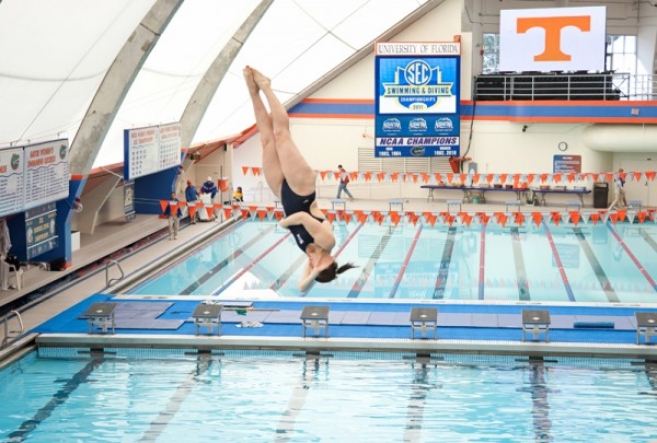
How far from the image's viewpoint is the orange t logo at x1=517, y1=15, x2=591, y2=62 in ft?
93.2

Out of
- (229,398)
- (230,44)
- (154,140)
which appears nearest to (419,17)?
(230,44)

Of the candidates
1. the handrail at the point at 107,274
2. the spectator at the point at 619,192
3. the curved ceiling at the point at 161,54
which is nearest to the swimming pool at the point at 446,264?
the handrail at the point at 107,274

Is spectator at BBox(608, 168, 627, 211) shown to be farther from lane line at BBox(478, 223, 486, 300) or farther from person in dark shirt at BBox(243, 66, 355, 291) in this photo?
person in dark shirt at BBox(243, 66, 355, 291)

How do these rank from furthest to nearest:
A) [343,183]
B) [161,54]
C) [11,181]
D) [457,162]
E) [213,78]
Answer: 1. [457,162]
2. [343,183]
3. [213,78]
4. [161,54]
5. [11,181]

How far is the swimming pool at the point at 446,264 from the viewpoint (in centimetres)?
1930

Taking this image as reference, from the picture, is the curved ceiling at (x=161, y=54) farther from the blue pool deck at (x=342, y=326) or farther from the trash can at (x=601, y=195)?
the trash can at (x=601, y=195)

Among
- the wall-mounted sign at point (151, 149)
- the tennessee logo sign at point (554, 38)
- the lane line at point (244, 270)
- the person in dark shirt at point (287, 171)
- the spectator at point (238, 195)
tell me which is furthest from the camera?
the spectator at point (238, 195)

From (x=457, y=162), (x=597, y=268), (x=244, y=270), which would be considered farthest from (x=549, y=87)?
(x=244, y=270)

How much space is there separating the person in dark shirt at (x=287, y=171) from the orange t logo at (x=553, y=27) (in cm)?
2173

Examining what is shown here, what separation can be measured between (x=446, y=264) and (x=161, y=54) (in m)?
7.12

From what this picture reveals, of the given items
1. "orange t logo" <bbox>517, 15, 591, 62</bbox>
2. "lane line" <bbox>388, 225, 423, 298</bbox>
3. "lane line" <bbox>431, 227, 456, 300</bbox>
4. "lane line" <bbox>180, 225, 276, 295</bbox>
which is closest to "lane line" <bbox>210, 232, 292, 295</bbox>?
"lane line" <bbox>180, 225, 276, 295</bbox>

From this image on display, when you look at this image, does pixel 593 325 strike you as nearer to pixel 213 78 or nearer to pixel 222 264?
pixel 222 264

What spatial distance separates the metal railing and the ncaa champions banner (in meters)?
1.73

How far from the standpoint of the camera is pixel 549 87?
97.9ft
